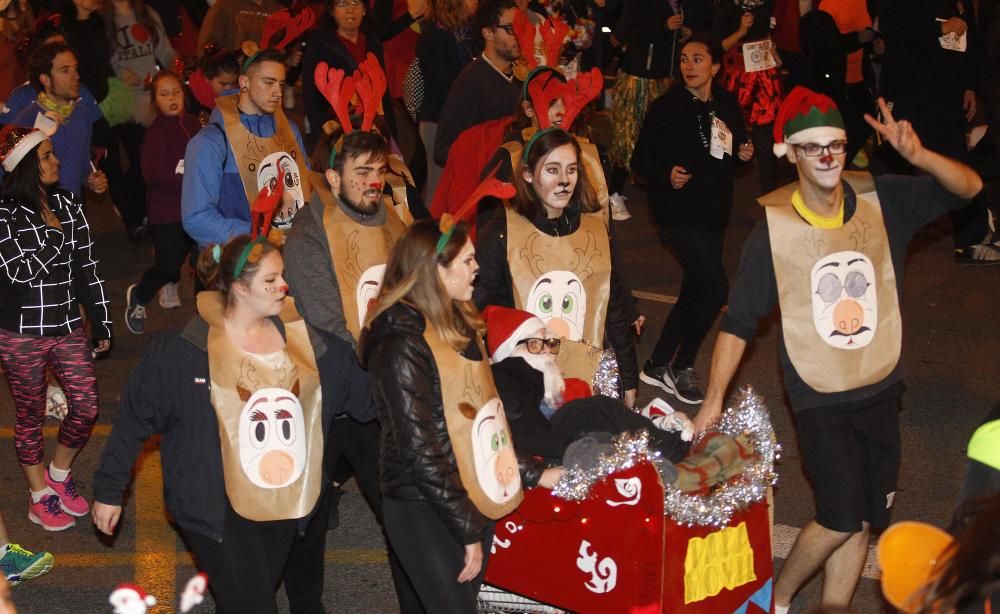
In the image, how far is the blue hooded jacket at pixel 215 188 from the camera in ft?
20.6

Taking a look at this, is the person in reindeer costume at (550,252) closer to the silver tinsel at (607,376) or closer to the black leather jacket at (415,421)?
the silver tinsel at (607,376)

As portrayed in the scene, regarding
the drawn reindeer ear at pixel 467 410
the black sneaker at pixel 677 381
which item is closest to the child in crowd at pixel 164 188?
Result: the black sneaker at pixel 677 381

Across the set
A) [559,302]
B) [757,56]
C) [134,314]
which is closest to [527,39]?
[559,302]

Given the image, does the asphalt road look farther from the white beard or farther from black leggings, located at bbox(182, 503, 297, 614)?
the white beard

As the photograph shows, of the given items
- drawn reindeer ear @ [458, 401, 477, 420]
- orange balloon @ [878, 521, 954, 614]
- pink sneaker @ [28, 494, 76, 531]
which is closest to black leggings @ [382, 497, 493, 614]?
drawn reindeer ear @ [458, 401, 477, 420]

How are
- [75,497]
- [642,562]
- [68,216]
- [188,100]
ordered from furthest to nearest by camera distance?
[188,100], [75,497], [68,216], [642,562]

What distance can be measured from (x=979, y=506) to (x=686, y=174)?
501 centimetres

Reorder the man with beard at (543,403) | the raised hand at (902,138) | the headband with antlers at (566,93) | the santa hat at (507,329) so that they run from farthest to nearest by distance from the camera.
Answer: the headband with antlers at (566,93) < the santa hat at (507,329) < the man with beard at (543,403) < the raised hand at (902,138)

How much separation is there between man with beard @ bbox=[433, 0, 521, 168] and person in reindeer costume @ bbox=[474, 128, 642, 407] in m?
2.21

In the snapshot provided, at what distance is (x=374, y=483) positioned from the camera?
5434mm

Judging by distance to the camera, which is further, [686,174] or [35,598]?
[686,174]

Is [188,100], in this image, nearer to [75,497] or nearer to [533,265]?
[75,497]

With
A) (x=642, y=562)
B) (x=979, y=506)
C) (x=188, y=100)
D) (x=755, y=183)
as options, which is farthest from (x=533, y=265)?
(x=755, y=183)

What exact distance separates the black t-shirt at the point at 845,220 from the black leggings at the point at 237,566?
6.55ft
